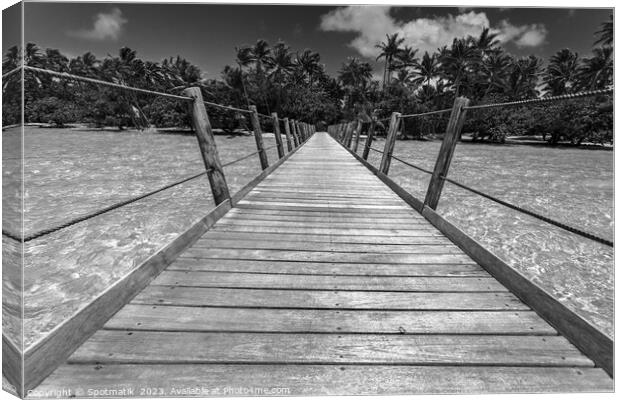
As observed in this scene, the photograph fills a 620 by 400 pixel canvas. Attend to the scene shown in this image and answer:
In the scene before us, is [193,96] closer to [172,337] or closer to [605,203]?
[172,337]

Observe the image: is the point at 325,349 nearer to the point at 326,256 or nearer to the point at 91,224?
the point at 326,256

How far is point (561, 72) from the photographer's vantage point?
125ft

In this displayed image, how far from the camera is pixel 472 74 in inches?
1405

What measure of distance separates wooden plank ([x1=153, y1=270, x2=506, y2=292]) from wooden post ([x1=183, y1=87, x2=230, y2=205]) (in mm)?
1154

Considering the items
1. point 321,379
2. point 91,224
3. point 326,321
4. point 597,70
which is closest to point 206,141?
point 326,321

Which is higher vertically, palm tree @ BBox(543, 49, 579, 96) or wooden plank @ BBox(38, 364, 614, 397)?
palm tree @ BBox(543, 49, 579, 96)

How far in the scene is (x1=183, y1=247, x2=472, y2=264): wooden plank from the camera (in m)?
1.97

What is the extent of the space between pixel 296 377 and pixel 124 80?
40978 millimetres

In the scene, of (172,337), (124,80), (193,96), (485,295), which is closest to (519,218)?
(485,295)

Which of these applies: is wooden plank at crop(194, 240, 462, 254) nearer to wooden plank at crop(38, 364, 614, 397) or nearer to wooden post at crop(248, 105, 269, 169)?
wooden plank at crop(38, 364, 614, 397)

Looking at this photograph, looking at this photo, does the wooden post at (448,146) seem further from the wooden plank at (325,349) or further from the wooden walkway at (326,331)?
the wooden plank at (325,349)

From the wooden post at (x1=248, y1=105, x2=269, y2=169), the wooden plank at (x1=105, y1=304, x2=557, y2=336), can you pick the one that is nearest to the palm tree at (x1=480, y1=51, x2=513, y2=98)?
the wooden post at (x1=248, y1=105, x2=269, y2=169)

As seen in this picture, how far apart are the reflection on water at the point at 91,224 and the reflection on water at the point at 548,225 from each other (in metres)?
4.63

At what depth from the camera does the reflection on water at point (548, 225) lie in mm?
3963
